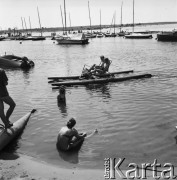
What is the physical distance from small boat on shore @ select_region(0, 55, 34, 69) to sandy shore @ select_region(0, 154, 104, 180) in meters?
24.2

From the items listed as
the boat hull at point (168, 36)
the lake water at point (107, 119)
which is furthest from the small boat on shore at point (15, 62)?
the boat hull at point (168, 36)

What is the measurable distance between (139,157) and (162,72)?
18.3 m

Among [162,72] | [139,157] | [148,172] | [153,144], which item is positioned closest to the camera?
[148,172]

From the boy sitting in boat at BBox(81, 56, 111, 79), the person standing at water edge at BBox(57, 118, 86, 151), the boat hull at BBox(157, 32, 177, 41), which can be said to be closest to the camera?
the person standing at water edge at BBox(57, 118, 86, 151)

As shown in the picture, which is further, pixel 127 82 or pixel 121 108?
pixel 127 82

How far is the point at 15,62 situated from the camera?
3316cm

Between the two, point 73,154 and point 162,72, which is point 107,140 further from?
point 162,72

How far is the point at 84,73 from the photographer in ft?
71.8

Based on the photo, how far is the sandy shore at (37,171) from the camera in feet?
25.6

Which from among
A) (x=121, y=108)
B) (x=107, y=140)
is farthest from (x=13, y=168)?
(x=121, y=108)

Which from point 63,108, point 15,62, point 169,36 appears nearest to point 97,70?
point 63,108

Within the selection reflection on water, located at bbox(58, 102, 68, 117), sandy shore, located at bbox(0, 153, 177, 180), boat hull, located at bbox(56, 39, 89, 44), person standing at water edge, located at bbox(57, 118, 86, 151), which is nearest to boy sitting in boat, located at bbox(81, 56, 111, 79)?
reflection on water, located at bbox(58, 102, 68, 117)

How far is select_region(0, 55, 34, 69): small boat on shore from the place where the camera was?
3257 cm

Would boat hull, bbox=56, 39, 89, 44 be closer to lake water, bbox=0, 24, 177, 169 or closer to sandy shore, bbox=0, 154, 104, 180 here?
lake water, bbox=0, 24, 177, 169
